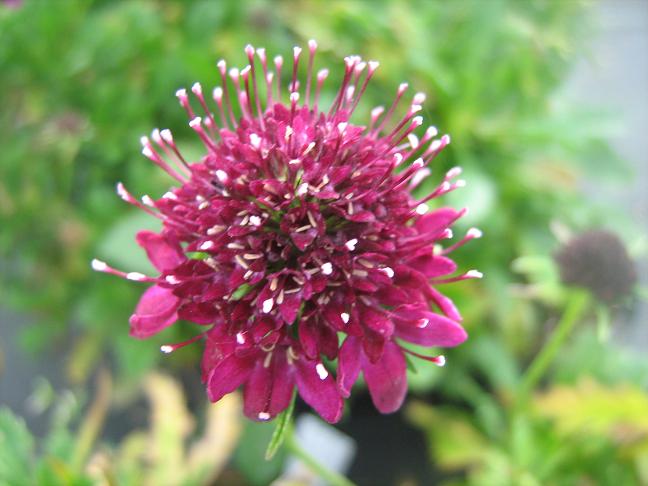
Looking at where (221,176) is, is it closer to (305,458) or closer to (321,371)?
(321,371)

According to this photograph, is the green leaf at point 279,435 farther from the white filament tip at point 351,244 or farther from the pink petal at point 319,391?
the white filament tip at point 351,244

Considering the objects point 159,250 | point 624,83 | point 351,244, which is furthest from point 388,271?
point 624,83

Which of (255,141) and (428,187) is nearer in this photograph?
(255,141)

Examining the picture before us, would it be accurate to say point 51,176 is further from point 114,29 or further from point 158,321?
point 158,321

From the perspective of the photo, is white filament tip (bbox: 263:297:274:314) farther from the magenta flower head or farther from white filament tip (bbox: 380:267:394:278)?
white filament tip (bbox: 380:267:394:278)

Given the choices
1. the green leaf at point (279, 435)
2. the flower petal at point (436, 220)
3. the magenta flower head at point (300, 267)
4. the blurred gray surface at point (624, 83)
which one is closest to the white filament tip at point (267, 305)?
the magenta flower head at point (300, 267)

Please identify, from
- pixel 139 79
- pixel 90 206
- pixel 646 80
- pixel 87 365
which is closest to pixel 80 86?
pixel 139 79

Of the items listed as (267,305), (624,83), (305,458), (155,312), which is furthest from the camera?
(624,83)

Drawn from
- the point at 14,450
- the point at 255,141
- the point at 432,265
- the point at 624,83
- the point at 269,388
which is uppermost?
the point at 255,141
